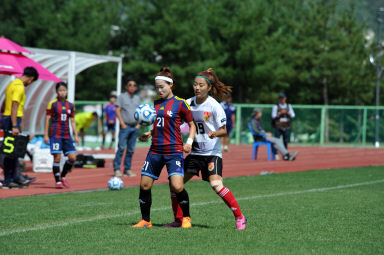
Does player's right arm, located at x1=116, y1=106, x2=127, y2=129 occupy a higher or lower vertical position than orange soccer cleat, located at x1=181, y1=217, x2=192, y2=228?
higher

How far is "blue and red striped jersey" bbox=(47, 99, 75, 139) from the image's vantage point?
1238 centimetres

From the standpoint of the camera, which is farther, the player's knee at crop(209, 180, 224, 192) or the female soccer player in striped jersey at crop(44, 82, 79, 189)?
the female soccer player in striped jersey at crop(44, 82, 79, 189)

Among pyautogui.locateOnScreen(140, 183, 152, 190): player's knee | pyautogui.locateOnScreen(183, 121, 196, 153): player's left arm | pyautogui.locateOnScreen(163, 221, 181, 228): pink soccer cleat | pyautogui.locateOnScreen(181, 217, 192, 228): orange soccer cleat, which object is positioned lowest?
pyautogui.locateOnScreen(163, 221, 181, 228): pink soccer cleat

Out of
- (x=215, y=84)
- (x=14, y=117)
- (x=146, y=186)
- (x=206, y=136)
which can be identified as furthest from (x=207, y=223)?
(x=14, y=117)

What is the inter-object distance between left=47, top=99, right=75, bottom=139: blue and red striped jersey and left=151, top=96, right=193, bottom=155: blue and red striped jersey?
5.10 meters

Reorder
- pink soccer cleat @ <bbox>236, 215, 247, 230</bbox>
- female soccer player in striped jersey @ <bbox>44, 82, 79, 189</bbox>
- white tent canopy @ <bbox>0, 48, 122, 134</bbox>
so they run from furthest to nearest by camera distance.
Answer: white tent canopy @ <bbox>0, 48, 122, 134</bbox>
female soccer player in striped jersey @ <bbox>44, 82, 79, 189</bbox>
pink soccer cleat @ <bbox>236, 215, 247, 230</bbox>

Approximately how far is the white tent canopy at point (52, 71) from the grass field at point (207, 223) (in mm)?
5165

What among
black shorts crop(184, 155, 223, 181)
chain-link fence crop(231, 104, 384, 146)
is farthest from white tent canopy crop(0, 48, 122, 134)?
chain-link fence crop(231, 104, 384, 146)

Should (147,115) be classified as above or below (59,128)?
above

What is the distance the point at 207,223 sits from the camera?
8180mm

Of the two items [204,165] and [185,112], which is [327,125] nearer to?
[204,165]

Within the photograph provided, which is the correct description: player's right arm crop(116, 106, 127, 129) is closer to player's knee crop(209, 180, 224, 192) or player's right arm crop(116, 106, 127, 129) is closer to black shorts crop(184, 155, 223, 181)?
black shorts crop(184, 155, 223, 181)

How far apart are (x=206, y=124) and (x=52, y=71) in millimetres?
11524

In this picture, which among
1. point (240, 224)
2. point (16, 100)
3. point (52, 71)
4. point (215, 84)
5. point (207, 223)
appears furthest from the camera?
point (52, 71)
